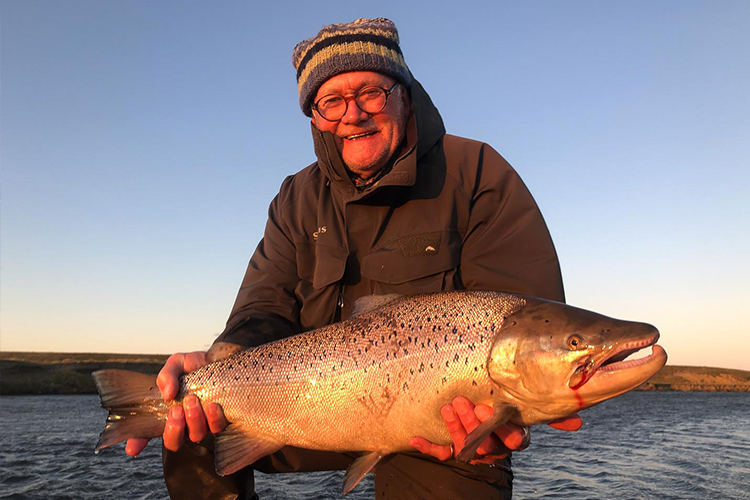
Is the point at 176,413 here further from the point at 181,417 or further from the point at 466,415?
the point at 466,415

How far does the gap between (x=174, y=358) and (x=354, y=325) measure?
1.13 metres

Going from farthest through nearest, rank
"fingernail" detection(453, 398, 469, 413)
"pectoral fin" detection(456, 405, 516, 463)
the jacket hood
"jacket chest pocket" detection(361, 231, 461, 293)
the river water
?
the river water, the jacket hood, "jacket chest pocket" detection(361, 231, 461, 293), "fingernail" detection(453, 398, 469, 413), "pectoral fin" detection(456, 405, 516, 463)

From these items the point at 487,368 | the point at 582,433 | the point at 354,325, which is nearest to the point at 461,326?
the point at 487,368

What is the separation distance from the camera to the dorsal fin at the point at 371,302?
11.7 feet

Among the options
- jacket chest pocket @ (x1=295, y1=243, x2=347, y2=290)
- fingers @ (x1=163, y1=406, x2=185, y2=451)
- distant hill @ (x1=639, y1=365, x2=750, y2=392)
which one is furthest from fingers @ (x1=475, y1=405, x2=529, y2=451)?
distant hill @ (x1=639, y1=365, x2=750, y2=392)

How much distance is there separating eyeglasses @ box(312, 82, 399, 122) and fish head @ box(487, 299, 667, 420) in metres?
2.05

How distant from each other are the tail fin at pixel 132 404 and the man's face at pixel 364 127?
208 cm

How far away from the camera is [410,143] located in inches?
168

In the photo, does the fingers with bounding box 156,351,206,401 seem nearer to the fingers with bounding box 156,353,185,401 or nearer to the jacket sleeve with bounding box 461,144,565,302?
the fingers with bounding box 156,353,185,401

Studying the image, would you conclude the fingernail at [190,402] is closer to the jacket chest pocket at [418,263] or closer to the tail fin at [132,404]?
the tail fin at [132,404]

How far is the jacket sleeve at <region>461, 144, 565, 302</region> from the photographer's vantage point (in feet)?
12.1

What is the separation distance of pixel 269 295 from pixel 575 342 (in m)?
2.36

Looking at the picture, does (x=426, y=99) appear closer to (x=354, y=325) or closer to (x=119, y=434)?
(x=354, y=325)

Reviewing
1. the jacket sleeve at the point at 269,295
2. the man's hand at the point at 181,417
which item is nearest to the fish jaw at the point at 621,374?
the man's hand at the point at 181,417
